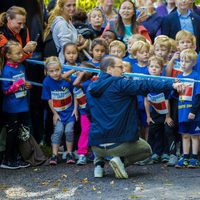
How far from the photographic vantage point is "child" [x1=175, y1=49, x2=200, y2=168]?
10.6 metres

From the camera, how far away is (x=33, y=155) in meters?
11.2

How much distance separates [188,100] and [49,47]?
2483 millimetres

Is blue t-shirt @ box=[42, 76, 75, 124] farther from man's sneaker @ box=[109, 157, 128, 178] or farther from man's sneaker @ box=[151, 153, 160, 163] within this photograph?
man's sneaker @ box=[109, 157, 128, 178]

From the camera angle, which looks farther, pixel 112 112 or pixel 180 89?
pixel 112 112

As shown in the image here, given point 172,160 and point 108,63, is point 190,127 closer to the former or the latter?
point 172,160

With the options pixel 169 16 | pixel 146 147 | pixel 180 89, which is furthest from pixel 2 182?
pixel 169 16

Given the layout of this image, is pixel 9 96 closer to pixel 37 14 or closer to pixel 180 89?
pixel 37 14

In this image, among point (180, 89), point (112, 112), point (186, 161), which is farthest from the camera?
point (186, 161)

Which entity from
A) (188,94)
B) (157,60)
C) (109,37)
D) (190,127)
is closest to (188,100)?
(188,94)

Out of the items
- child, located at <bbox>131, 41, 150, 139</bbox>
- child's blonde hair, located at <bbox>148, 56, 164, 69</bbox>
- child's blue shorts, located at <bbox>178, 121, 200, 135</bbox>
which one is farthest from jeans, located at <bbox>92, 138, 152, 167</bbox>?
child's blonde hair, located at <bbox>148, 56, 164, 69</bbox>

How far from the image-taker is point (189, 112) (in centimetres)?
1060

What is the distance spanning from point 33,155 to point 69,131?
603 mm

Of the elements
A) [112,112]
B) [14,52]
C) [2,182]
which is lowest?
[2,182]

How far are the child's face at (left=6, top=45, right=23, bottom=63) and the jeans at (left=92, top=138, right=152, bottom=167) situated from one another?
1797 mm
